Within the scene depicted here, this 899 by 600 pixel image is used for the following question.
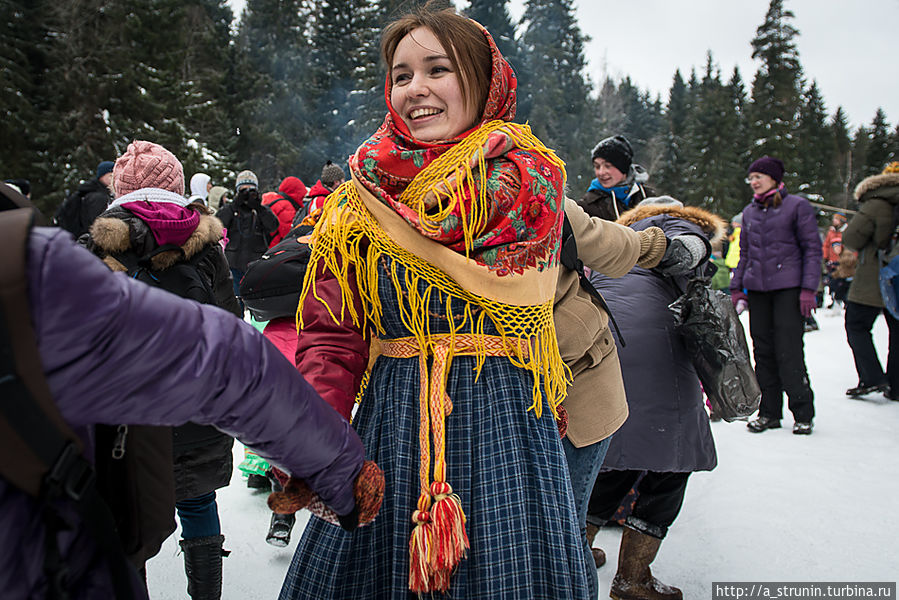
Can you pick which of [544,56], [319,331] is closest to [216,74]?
[544,56]

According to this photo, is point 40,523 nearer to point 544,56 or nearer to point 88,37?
point 88,37

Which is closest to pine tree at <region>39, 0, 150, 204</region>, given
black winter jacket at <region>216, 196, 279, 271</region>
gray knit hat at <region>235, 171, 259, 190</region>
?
gray knit hat at <region>235, 171, 259, 190</region>

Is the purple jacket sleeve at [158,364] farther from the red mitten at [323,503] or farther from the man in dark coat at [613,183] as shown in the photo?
the man in dark coat at [613,183]

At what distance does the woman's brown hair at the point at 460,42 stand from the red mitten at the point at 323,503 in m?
A: 1.02

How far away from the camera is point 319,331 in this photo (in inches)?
59.6

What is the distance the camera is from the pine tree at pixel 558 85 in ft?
102

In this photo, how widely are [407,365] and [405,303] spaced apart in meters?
0.17

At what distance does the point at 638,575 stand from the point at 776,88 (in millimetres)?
36686

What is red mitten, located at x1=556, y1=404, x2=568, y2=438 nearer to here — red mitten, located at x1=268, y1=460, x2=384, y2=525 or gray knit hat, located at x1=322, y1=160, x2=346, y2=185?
red mitten, located at x1=268, y1=460, x2=384, y2=525

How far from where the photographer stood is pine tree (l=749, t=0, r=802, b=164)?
29031 mm

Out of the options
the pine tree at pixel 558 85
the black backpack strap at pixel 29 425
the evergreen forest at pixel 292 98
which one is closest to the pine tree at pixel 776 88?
the evergreen forest at pixel 292 98

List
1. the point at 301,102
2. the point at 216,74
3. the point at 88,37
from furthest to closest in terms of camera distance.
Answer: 1. the point at 301,102
2. the point at 216,74
3. the point at 88,37

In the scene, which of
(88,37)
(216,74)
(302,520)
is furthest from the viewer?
(216,74)

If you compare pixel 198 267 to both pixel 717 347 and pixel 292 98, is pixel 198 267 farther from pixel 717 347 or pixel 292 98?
pixel 292 98
